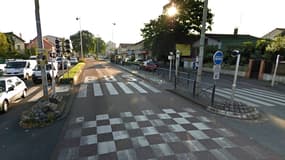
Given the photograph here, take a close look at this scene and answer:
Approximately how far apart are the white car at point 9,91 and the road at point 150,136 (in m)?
2.86

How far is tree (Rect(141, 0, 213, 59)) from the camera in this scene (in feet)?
104

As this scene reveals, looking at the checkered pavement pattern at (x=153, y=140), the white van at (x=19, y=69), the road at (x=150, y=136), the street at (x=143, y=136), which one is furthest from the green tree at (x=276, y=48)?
the white van at (x=19, y=69)

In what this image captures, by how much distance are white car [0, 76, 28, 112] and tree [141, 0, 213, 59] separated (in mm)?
26544

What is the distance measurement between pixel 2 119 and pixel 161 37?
1143 inches

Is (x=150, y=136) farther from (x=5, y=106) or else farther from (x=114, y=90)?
(x=114, y=90)

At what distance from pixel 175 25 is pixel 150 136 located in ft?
98.8

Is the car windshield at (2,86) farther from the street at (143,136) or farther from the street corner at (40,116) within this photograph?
the street corner at (40,116)

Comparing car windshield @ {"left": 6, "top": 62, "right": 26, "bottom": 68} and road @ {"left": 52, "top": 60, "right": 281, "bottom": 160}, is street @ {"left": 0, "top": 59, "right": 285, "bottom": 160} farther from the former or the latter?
car windshield @ {"left": 6, "top": 62, "right": 26, "bottom": 68}

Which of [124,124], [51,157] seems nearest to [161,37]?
[124,124]

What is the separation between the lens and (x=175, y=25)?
104 ft

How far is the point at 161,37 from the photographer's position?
32219 mm

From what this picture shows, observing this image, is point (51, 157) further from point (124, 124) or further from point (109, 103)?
point (109, 103)

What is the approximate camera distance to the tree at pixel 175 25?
31688mm

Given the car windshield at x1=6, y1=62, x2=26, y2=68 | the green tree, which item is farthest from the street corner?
the green tree
